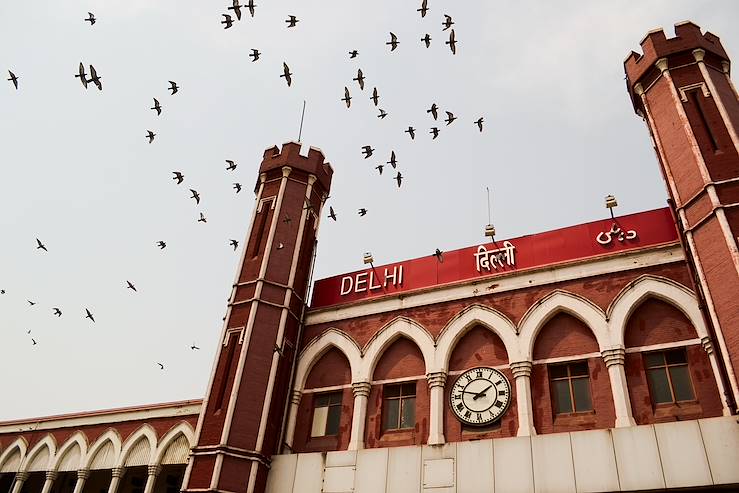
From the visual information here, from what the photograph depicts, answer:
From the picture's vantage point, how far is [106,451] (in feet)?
68.3

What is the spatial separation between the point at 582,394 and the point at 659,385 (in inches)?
67.7

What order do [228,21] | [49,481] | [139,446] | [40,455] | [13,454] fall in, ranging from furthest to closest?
[13,454] < [40,455] < [49,481] < [139,446] < [228,21]

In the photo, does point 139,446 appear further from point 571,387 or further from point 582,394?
point 582,394

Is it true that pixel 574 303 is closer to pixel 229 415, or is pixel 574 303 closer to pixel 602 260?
pixel 602 260

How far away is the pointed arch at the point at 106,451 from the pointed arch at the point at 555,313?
45.7ft

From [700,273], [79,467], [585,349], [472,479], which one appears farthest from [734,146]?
[79,467]

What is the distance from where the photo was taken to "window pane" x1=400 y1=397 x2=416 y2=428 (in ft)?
53.7

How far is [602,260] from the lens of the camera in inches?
627

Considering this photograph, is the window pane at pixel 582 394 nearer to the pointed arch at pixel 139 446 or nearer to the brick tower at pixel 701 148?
the brick tower at pixel 701 148

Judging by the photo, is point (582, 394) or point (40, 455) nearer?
point (582, 394)

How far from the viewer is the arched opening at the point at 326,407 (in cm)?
1716

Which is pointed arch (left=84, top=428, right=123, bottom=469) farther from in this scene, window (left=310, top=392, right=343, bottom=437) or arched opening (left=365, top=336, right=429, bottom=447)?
arched opening (left=365, top=336, right=429, bottom=447)

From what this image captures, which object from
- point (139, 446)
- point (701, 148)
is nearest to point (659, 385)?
point (701, 148)

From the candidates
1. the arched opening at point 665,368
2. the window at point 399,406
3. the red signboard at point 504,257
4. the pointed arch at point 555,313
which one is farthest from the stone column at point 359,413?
the arched opening at point 665,368
